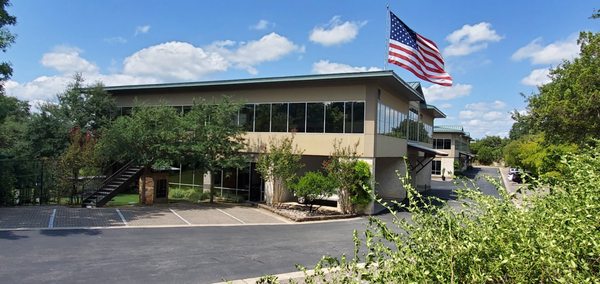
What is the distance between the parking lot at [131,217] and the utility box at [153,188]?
104 cm

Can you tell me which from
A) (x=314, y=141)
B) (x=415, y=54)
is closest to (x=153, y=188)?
(x=314, y=141)

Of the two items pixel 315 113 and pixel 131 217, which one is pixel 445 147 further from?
pixel 131 217

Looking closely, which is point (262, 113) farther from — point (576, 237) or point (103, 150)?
point (576, 237)

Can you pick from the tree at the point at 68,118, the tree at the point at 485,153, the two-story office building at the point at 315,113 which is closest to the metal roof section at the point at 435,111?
the two-story office building at the point at 315,113

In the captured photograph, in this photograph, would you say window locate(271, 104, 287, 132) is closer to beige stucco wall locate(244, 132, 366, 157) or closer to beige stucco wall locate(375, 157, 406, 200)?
beige stucco wall locate(244, 132, 366, 157)

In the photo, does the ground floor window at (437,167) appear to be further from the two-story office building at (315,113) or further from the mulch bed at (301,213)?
the mulch bed at (301,213)

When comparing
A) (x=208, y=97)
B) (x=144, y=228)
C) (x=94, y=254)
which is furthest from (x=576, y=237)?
(x=208, y=97)

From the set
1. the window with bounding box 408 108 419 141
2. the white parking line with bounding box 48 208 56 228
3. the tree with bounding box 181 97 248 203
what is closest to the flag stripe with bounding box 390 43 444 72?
the tree with bounding box 181 97 248 203

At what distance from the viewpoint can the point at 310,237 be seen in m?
15.2

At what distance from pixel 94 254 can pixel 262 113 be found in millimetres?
14135

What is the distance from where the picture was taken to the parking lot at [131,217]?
14.9 m

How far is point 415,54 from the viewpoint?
787 inches

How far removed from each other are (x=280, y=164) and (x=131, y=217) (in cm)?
739

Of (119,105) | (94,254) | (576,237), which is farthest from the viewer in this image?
(119,105)
